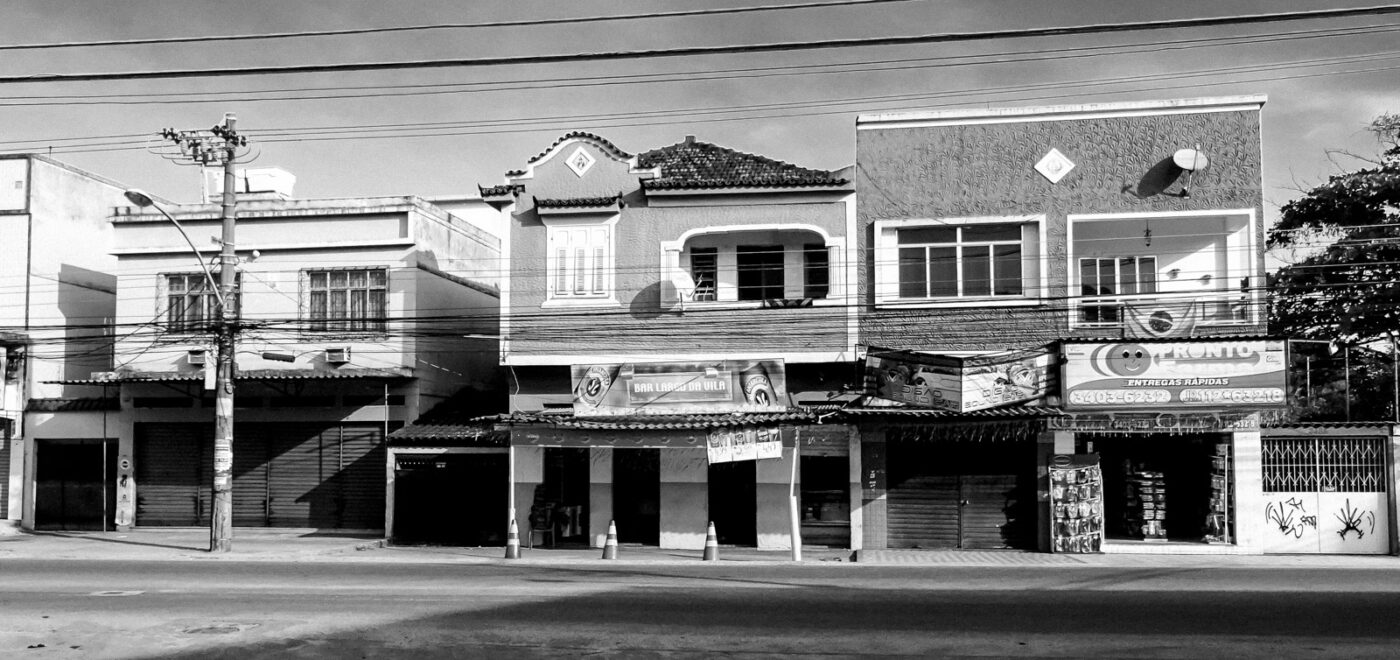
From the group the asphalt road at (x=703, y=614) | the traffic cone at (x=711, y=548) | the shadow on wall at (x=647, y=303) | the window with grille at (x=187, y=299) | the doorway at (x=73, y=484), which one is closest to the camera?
the asphalt road at (x=703, y=614)

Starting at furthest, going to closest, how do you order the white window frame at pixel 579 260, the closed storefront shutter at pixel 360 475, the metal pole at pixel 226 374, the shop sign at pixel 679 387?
the closed storefront shutter at pixel 360 475 < the white window frame at pixel 579 260 < the shop sign at pixel 679 387 < the metal pole at pixel 226 374

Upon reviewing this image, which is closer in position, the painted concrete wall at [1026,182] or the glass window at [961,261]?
the painted concrete wall at [1026,182]

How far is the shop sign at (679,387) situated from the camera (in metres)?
24.5

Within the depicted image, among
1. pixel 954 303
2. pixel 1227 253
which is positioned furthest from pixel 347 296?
pixel 1227 253

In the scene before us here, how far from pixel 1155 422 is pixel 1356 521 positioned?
428cm

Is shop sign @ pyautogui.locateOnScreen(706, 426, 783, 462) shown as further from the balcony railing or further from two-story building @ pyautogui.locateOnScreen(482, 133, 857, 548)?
the balcony railing

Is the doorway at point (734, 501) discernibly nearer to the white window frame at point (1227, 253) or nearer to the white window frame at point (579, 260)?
the white window frame at point (579, 260)

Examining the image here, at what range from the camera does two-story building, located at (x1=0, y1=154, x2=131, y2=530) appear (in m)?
29.6

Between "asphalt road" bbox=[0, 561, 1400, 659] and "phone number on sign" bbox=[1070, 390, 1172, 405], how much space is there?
15.4 feet

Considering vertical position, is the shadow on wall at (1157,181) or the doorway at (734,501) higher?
the shadow on wall at (1157,181)

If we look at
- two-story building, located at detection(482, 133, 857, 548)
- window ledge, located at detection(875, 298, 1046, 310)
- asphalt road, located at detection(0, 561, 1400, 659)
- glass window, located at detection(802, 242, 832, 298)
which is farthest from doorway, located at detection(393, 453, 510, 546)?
window ledge, located at detection(875, 298, 1046, 310)

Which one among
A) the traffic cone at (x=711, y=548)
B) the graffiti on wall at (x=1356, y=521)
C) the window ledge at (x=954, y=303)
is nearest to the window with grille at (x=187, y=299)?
the traffic cone at (x=711, y=548)

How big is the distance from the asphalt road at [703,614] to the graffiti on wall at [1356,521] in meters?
4.44

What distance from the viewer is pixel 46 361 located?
3059cm
